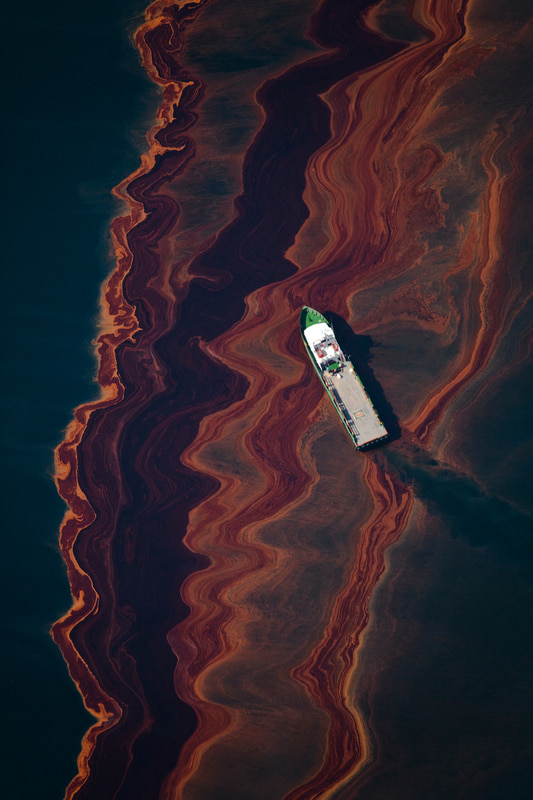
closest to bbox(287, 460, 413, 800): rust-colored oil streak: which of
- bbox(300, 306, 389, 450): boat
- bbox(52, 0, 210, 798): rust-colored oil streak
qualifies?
bbox(300, 306, 389, 450): boat

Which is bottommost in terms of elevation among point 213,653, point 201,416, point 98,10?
point 213,653

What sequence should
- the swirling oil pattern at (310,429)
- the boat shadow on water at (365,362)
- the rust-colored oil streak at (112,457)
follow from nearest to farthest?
the swirling oil pattern at (310,429)
the boat shadow on water at (365,362)
the rust-colored oil streak at (112,457)

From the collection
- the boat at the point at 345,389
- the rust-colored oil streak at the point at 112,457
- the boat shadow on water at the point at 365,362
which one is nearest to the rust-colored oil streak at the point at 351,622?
the boat at the point at 345,389

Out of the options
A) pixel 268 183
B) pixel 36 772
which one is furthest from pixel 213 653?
pixel 268 183

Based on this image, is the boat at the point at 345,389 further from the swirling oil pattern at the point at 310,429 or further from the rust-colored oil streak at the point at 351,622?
the rust-colored oil streak at the point at 351,622

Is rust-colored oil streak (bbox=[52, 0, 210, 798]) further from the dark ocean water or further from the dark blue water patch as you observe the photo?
the dark blue water patch

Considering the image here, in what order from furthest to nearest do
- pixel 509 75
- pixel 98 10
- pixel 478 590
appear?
pixel 98 10
pixel 509 75
pixel 478 590

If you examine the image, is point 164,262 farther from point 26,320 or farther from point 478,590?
point 478,590

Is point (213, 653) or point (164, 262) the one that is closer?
point (213, 653)

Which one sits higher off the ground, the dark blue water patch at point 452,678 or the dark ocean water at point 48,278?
the dark ocean water at point 48,278
